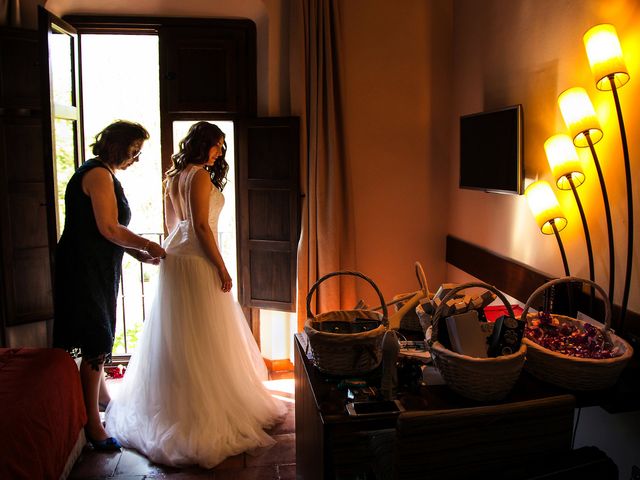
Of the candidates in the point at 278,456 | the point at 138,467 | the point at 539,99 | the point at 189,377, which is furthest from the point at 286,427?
the point at 539,99

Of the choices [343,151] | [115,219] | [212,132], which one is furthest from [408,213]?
[115,219]

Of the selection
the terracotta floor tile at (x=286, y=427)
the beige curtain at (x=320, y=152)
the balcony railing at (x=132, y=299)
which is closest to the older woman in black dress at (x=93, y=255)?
the terracotta floor tile at (x=286, y=427)

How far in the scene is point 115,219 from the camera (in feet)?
9.10

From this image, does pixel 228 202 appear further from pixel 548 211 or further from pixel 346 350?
pixel 346 350

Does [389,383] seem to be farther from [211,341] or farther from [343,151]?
[343,151]

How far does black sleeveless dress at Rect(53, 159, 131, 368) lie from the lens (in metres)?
2.75

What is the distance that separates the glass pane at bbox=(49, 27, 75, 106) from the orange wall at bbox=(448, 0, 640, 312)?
2189 millimetres

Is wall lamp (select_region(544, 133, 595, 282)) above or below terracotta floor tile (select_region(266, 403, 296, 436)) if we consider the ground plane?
above

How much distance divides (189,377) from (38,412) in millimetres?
780

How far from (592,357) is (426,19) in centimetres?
257

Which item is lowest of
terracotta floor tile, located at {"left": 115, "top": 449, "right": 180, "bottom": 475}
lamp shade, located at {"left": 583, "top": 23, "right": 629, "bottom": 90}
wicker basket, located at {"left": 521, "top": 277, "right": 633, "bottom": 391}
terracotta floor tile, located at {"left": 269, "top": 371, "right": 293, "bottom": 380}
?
terracotta floor tile, located at {"left": 115, "top": 449, "right": 180, "bottom": 475}

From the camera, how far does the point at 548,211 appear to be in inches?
89.7

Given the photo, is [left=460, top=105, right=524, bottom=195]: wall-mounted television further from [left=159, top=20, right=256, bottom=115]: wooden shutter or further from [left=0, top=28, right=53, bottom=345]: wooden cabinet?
[left=0, top=28, right=53, bottom=345]: wooden cabinet

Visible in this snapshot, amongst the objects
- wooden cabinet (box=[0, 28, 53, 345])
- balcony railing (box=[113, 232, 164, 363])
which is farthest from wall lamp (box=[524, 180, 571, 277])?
balcony railing (box=[113, 232, 164, 363])
